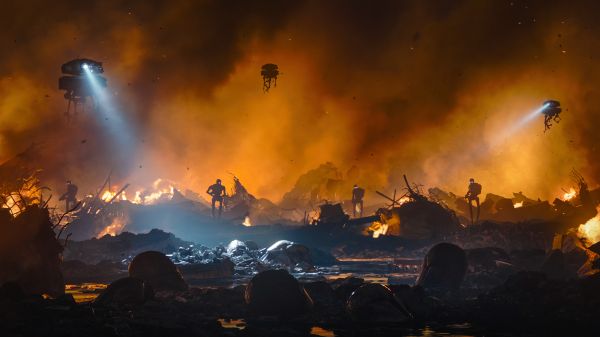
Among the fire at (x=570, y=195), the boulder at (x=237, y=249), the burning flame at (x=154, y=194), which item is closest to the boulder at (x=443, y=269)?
the boulder at (x=237, y=249)

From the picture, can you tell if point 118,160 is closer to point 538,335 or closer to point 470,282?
point 470,282

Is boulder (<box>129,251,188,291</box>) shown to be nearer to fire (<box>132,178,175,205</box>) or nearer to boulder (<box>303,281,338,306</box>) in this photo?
boulder (<box>303,281,338,306</box>)

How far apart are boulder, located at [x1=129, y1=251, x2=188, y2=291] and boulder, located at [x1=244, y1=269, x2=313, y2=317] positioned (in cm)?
481

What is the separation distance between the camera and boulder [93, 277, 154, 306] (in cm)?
1412

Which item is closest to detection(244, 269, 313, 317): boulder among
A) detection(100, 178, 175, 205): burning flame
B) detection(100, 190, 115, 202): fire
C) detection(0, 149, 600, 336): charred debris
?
detection(0, 149, 600, 336): charred debris

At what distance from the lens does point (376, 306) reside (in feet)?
42.1

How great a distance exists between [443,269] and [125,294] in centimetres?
1039

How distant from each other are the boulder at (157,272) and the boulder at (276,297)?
15.8 ft

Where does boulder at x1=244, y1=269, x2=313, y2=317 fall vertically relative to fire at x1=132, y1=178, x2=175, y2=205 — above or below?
below

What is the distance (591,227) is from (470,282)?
21.8 feet

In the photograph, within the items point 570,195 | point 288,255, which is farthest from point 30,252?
point 570,195

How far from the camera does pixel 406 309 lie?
13.0 metres

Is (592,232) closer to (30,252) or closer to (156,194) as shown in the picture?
(30,252)

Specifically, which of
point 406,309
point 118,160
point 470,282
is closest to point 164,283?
point 406,309
